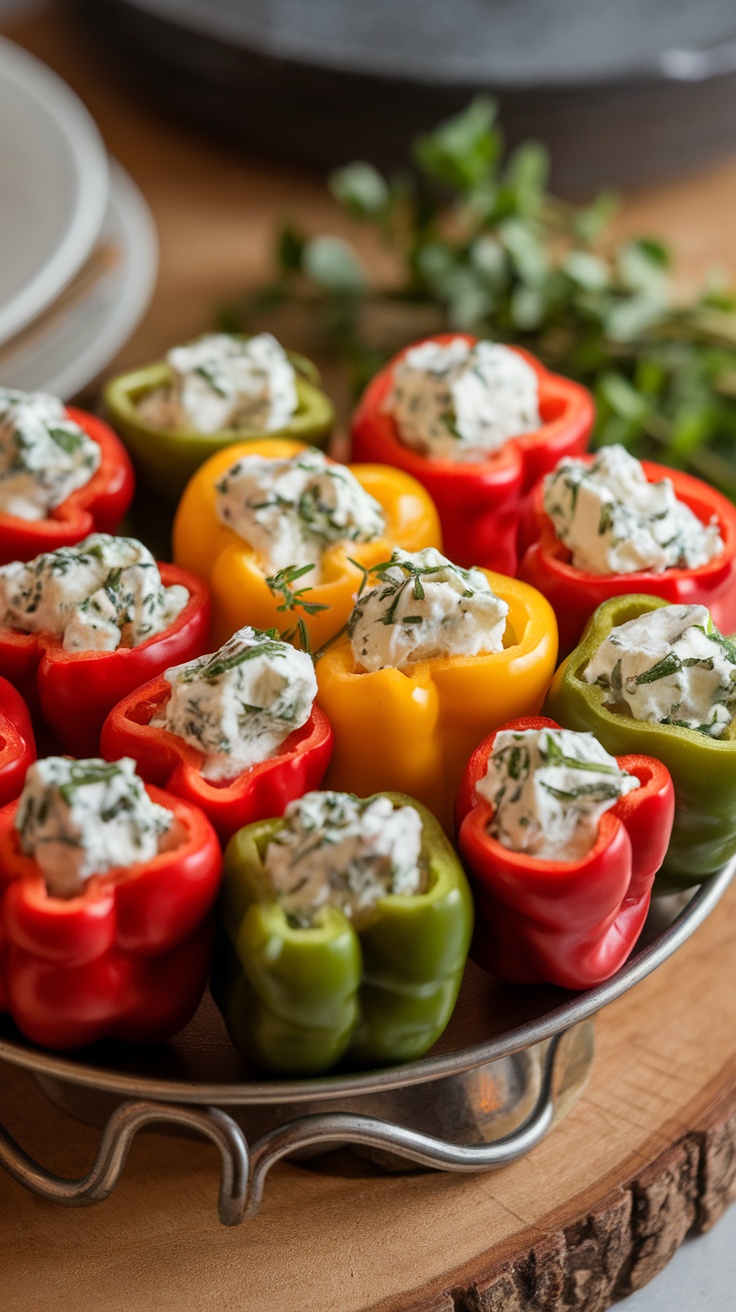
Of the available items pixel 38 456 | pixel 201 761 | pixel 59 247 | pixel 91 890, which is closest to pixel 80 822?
pixel 91 890

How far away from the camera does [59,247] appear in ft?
9.34

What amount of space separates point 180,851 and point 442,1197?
702 mm

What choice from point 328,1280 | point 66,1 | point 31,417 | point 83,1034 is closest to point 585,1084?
point 328,1280

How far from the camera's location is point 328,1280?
5.95 feet

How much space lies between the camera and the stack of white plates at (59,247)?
9.27ft

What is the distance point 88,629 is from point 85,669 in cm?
6

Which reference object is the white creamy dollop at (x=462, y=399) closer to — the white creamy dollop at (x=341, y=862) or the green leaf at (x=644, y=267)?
the white creamy dollop at (x=341, y=862)

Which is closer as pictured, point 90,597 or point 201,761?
point 201,761

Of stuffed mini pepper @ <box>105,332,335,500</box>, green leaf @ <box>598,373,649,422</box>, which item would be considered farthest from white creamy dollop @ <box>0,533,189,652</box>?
green leaf @ <box>598,373,649,422</box>

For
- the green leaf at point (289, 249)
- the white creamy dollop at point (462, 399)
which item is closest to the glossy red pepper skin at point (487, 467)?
the white creamy dollop at point (462, 399)

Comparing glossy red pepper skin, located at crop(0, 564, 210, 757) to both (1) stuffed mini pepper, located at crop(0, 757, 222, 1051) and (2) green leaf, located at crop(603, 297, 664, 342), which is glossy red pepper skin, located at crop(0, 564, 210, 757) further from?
(2) green leaf, located at crop(603, 297, 664, 342)

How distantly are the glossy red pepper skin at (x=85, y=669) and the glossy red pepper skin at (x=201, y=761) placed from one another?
71mm

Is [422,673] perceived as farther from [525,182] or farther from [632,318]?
[525,182]

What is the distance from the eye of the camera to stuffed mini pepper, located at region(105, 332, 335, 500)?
228 centimetres
